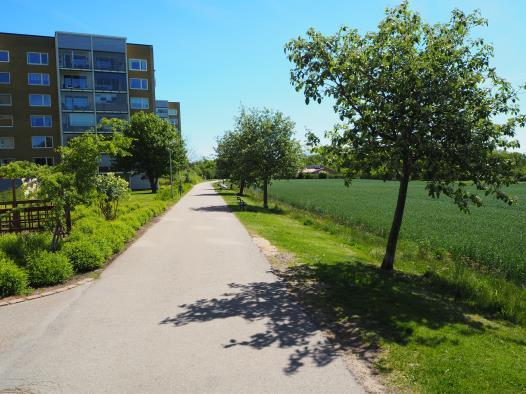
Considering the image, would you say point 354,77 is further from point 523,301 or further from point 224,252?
point 224,252

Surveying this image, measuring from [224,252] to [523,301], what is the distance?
707 cm

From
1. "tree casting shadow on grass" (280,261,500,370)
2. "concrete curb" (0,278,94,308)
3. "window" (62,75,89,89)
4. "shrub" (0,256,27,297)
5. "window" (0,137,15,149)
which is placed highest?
"window" (62,75,89,89)

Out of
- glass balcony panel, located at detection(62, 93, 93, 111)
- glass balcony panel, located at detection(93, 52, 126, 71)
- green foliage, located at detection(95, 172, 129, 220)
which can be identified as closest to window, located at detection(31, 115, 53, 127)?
glass balcony panel, located at detection(62, 93, 93, 111)

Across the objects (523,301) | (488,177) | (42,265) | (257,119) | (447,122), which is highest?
(257,119)

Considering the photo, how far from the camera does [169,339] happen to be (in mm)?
5508

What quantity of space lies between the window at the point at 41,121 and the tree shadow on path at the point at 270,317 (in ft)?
169

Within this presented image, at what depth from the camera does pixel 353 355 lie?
5039mm

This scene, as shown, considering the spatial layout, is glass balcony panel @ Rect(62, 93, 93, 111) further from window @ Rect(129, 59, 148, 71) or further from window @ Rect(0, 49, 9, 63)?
window @ Rect(129, 59, 148, 71)

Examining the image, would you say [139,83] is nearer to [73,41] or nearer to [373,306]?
[73,41]

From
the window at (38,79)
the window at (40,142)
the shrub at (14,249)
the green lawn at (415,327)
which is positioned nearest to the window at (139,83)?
the window at (38,79)

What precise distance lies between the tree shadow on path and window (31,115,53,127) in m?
51.6

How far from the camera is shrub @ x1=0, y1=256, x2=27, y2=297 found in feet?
23.9

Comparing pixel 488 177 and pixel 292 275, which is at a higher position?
pixel 488 177

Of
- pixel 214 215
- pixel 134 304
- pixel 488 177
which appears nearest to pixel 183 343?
pixel 134 304
